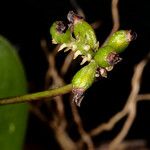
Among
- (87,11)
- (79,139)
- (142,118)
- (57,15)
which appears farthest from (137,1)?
(79,139)

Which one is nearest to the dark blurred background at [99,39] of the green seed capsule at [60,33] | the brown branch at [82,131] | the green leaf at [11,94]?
the brown branch at [82,131]

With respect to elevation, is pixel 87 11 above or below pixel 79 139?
above

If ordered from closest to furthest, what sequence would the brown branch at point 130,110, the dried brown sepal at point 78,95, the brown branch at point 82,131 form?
the dried brown sepal at point 78,95
the brown branch at point 130,110
the brown branch at point 82,131

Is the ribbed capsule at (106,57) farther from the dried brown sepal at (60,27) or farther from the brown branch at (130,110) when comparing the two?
the brown branch at (130,110)

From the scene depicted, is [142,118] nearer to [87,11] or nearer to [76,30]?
[87,11]

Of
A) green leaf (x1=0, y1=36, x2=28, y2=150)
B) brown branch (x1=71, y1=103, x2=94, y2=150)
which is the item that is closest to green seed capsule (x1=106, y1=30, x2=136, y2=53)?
green leaf (x1=0, y1=36, x2=28, y2=150)

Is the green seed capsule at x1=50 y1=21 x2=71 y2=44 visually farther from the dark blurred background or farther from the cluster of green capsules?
the dark blurred background
